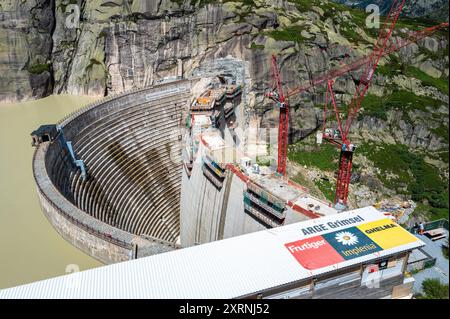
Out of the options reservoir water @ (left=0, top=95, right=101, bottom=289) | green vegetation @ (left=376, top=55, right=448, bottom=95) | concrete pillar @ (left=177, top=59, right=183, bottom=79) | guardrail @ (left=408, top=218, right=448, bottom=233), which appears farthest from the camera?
green vegetation @ (left=376, top=55, right=448, bottom=95)

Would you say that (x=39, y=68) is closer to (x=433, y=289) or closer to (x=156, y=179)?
(x=156, y=179)

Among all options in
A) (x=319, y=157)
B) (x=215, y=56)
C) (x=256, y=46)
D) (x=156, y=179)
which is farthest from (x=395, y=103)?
(x=156, y=179)

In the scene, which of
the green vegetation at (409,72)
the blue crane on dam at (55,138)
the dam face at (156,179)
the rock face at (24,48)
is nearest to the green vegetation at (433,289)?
the dam face at (156,179)

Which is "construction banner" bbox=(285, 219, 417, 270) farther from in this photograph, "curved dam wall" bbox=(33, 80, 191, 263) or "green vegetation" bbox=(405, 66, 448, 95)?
"green vegetation" bbox=(405, 66, 448, 95)

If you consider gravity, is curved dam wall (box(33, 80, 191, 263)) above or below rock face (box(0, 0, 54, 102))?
below

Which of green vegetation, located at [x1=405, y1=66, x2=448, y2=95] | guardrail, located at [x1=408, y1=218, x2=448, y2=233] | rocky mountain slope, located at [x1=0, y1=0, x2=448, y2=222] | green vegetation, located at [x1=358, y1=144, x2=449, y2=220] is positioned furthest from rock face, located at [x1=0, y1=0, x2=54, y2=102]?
green vegetation, located at [x1=405, y1=66, x2=448, y2=95]
